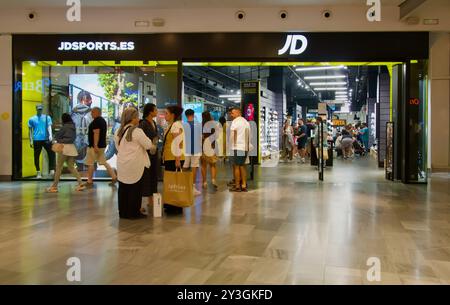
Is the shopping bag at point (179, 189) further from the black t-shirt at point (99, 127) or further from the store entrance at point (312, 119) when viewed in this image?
the store entrance at point (312, 119)

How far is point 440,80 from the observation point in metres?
9.78

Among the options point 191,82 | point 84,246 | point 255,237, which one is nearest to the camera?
point 84,246

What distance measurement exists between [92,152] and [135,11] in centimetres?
303

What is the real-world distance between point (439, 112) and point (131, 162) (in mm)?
7481

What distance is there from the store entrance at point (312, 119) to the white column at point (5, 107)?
382cm

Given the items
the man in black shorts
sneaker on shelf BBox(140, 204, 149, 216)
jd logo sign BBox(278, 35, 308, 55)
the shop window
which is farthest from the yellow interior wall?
the man in black shorts

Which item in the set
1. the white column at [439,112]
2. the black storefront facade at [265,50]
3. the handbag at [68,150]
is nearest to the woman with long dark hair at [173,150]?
the handbag at [68,150]

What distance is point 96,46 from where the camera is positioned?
29.2 feet

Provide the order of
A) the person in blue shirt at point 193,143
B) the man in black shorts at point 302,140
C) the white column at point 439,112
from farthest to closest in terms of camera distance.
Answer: the man in black shorts at point 302,140
the white column at point 439,112
the person in blue shirt at point 193,143

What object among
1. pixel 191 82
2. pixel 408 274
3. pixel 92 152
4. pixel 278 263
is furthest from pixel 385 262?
pixel 191 82

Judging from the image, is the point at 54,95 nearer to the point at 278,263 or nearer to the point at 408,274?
the point at 278,263

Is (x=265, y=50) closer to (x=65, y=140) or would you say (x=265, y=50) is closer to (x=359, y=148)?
(x=65, y=140)

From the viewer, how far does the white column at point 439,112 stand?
9.65 meters

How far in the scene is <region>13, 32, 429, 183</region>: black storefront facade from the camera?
866 cm
